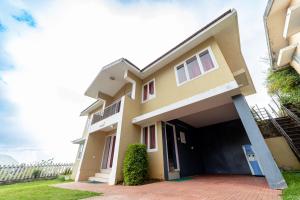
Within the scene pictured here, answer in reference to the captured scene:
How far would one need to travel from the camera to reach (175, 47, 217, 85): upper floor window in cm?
646

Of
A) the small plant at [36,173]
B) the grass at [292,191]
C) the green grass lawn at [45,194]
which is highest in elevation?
the small plant at [36,173]

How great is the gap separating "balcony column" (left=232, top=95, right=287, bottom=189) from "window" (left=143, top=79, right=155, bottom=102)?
15.9ft

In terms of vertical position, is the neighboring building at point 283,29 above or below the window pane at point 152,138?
above

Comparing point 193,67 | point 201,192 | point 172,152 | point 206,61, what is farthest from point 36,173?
point 206,61

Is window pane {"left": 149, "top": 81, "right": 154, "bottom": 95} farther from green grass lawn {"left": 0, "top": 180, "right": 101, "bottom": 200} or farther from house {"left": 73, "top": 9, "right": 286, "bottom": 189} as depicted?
green grass lawn {"left": 0, "top": 180, "right": 101, "bottom": 200}

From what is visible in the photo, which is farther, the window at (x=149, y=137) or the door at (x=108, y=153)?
the door at (x=108, y=153)

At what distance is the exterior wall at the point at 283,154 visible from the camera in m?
6.50

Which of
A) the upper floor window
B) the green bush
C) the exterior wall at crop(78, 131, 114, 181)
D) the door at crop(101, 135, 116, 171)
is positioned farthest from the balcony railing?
the upper floor window

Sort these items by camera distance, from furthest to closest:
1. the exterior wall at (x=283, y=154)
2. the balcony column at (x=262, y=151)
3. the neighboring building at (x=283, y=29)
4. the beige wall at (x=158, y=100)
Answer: the exterior wall at (x=283, y=154)
the beige wall at (x=158, y=100)
the neighboring building at (x=283, y=29)
the balcony column at (x=262, y=151)

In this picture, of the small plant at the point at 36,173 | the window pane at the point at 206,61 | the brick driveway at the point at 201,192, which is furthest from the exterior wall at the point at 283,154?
the small plant at the point at 36,173

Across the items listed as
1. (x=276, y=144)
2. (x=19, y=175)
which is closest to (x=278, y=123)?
(x=276, y=144)

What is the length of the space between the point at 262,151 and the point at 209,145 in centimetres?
640

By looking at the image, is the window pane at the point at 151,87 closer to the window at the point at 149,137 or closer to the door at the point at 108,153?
the window at the point at 149,137

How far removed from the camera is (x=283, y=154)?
6836 mm
